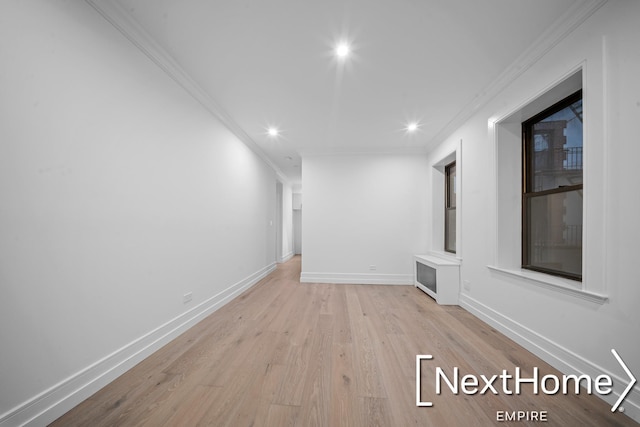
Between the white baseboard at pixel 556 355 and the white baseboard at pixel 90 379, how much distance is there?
3230 mm

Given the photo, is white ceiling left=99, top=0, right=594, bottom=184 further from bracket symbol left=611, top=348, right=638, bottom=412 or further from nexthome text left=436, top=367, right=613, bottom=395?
nexthome text left=436, top=367, right=613, bottom=395

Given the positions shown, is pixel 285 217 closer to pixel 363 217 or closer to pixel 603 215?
pixel 363 217

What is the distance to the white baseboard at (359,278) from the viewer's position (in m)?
4.20

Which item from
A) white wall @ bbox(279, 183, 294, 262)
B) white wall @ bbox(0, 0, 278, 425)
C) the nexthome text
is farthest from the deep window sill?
white wall @ bbox(279, 183, 294, 262)

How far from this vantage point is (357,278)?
4.28 meters

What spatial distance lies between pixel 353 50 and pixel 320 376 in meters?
2.65

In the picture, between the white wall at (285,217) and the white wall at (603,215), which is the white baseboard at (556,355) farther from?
the white wall at (285,217)

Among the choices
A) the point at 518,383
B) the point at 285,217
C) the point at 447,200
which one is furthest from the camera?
the point at 285,217

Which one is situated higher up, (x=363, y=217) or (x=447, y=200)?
(x=447, y=200)

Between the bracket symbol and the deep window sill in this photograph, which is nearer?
the bracket symbol

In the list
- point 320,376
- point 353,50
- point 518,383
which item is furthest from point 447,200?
point 320,376

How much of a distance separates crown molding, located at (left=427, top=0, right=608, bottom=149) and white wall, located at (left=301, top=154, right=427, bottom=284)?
63.9 inches

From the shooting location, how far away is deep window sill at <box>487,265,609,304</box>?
144 centimetres

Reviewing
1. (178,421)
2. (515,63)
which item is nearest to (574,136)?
(515,63)
